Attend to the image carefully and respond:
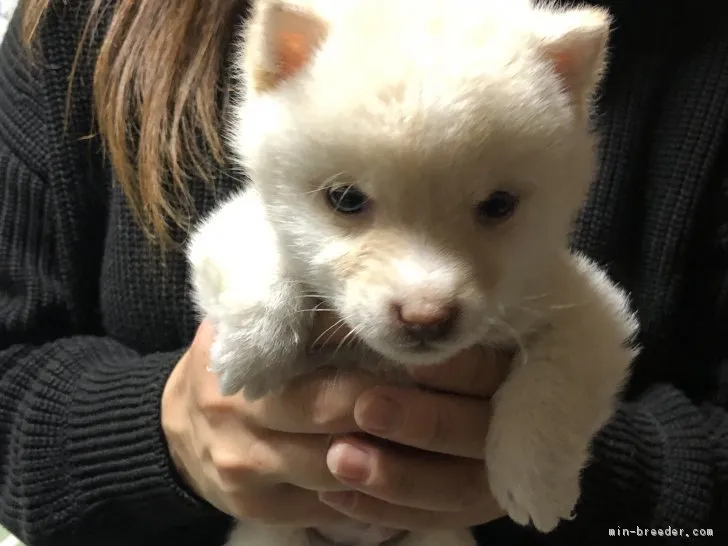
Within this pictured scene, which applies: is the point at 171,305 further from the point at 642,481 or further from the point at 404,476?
the point at 642,481

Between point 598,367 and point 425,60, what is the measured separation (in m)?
0.42

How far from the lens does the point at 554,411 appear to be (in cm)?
80

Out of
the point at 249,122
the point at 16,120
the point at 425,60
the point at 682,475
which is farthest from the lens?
the point at 16,120

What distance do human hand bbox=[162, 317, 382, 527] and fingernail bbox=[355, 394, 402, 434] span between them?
0.10 feet

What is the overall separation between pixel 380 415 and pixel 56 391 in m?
0.54

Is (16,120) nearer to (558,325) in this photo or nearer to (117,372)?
(117,372)

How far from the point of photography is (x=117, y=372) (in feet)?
3.42

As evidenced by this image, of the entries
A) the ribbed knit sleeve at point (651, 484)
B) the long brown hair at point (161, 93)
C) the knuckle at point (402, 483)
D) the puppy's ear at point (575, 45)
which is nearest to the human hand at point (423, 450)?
the knuckle at point (402, 483)

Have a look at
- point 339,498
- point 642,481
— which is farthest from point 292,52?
point 642,481

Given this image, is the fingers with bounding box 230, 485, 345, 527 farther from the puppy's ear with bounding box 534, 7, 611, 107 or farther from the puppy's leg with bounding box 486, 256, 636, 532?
the puppy's ear with bounding box 534, 7, 611, 107

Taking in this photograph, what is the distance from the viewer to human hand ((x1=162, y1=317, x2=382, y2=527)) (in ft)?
2.71

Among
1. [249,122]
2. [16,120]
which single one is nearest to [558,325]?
[249,122]

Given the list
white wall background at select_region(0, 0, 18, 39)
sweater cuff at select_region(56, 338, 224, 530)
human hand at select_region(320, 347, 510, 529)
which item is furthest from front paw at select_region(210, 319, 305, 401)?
white wall background at select_region(0, 0, 18, 39)

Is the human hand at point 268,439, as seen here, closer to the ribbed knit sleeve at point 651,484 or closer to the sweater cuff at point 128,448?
the sweater cuff at point 128,448
